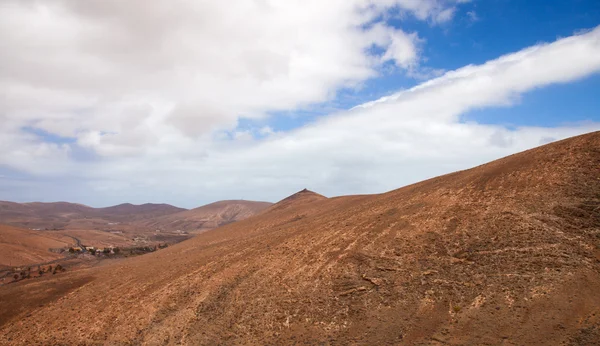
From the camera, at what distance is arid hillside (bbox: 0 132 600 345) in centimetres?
1867

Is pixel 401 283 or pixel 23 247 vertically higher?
pixel 23 247

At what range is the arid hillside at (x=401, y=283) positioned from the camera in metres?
18.7

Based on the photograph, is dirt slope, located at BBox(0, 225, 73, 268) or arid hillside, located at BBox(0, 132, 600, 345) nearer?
arid hillside, located at BBox(0, 132, 600, 345)

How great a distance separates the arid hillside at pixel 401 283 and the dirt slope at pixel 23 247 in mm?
33955

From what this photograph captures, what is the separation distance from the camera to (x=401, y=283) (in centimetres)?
2267

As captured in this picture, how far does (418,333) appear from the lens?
1842 centimetres

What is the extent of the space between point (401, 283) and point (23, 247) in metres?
75.6

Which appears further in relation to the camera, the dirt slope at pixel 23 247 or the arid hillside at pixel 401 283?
the dirt slope at pixel 23 247

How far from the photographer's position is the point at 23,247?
230ft

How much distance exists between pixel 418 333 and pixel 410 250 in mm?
7859

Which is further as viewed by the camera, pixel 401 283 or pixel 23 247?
pixel 23 247

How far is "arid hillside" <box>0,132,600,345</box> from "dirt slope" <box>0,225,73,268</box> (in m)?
34.0

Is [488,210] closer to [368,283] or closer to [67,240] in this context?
[368,283]

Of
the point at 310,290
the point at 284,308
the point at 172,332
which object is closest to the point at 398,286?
the point at 310,290
